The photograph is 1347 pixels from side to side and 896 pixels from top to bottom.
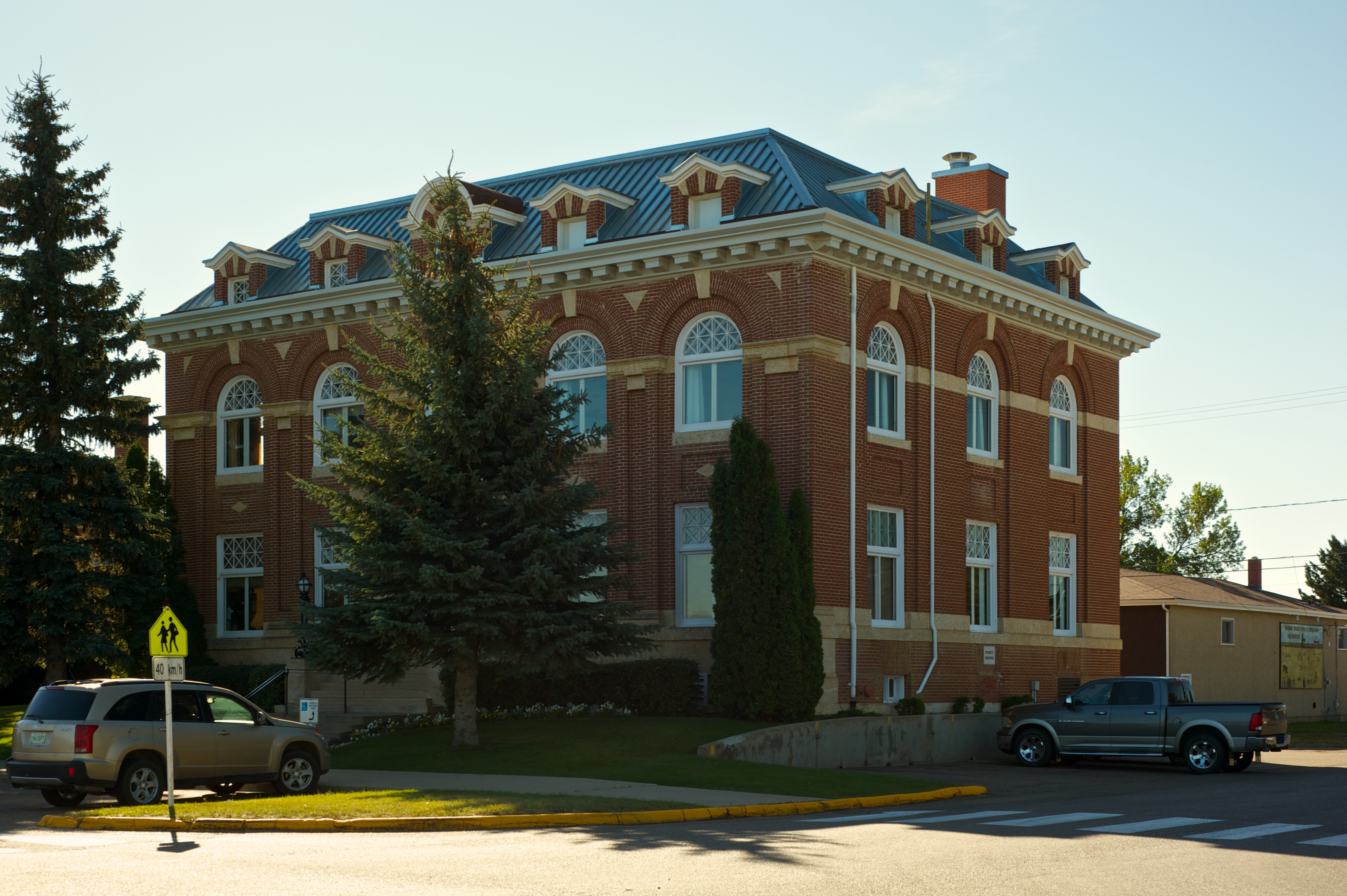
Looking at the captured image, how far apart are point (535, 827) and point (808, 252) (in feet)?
49.2

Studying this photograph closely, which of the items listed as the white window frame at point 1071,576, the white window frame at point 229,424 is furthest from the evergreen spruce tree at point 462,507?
the white window frame at point 1071,576

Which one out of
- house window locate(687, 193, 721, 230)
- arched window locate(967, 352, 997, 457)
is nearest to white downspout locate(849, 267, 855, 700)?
house window locate(687, 193, 721, 230)

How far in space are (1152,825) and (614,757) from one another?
9.21m

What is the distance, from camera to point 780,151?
3181cm

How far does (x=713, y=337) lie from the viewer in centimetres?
3030

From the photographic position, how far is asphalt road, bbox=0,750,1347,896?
1152 centimetres

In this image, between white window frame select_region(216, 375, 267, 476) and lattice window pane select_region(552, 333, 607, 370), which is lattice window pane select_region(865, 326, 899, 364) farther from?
white window frame select_region(216, 375, 267, 476)

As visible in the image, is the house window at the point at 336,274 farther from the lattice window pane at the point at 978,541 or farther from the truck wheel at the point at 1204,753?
the truck wheel at the point at 1204,753

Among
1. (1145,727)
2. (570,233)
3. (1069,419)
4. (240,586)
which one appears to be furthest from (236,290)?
(1145,727)

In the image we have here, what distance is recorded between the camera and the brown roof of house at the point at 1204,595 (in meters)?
42.0

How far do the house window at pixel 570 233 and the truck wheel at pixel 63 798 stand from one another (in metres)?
16.4

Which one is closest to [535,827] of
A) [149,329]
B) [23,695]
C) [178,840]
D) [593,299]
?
[178,840]

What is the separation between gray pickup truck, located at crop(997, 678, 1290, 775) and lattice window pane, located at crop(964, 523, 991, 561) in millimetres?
5851

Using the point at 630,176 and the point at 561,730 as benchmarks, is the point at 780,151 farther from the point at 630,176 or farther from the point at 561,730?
the point at 561,730
